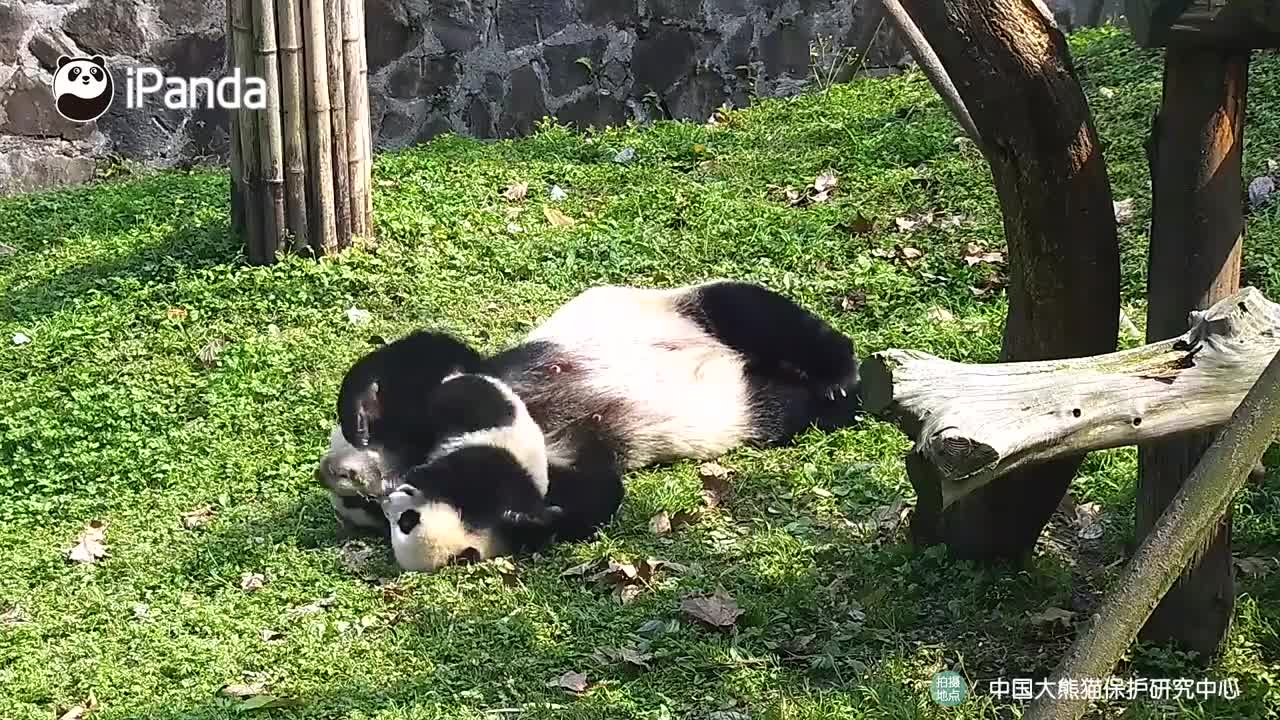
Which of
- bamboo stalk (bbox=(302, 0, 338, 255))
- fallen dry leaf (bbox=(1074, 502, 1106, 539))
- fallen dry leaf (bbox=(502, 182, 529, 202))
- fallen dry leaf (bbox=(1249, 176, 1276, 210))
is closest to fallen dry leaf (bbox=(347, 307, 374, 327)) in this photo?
bamboo stalk (bbox=(302, 0, 338, 255))

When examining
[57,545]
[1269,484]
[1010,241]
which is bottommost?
[57,545]

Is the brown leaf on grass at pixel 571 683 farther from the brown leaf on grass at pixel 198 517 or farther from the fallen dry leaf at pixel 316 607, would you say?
the brown leaf on grass at pixel 198 517

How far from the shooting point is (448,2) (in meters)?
8.22

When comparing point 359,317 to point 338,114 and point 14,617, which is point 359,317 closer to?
point 338,114

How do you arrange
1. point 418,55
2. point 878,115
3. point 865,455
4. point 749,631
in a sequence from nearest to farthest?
point 749,631 < point 865,455 < point 878,115 < point 418,55

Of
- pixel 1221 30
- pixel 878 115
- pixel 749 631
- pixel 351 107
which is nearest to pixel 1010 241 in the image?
pixel 1221 30

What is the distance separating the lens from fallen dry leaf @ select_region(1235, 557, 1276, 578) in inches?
144

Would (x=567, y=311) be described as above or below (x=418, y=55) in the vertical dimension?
below

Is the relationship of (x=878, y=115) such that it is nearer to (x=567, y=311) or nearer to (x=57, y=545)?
(x=567, y=311)

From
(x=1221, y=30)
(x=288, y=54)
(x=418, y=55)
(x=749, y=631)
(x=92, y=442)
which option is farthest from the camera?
(x=418, y=55)

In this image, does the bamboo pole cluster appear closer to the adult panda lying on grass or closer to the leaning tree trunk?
the adult panda lying on grass

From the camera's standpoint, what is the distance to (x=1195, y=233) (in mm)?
3123

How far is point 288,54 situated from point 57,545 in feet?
7.77

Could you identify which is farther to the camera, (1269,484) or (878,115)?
(878,115)
